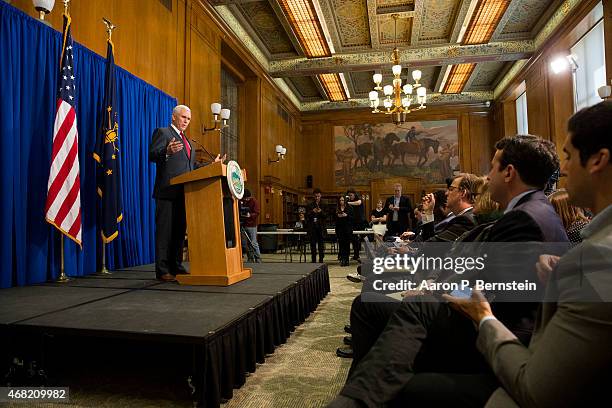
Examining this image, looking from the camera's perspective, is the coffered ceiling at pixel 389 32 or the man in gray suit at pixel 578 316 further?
the coffered ceiling at pixel 389 32

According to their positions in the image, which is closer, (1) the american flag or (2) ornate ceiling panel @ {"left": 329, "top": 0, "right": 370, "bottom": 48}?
(1) the american flag

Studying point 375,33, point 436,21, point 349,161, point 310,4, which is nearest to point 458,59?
point 436,21

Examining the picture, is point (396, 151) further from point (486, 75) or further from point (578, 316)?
point (578, 316)

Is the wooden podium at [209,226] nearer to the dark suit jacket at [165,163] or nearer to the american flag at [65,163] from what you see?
the dark suit jacket at [165,163]

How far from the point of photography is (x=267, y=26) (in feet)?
27.0

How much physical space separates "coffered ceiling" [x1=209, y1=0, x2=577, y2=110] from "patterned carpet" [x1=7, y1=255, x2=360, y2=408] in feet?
20.2

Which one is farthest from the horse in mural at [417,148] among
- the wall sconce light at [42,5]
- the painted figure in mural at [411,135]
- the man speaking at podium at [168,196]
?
the wall sconce light at [42,5]

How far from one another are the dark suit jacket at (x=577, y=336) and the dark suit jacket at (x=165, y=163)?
2982 millimetres

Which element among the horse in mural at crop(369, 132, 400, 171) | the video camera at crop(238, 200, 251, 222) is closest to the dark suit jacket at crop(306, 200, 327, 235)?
the video camera at crop(238, 200, 251, 222)

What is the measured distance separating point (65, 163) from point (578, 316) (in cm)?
369

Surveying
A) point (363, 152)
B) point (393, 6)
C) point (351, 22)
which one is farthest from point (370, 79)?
point (393, 6)

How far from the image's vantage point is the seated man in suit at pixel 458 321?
1.16 m

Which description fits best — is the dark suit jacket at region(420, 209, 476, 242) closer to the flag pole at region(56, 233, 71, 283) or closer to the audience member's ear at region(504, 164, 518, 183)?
the audience member's ear at region(504, 164, 518, 183)

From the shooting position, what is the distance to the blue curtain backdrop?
10.1ft
